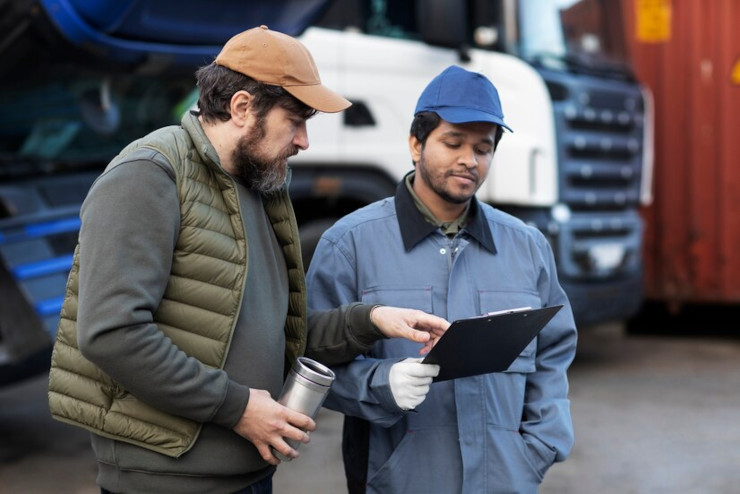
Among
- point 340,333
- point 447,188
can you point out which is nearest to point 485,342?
point 340,333

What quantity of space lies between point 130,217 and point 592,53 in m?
5.41

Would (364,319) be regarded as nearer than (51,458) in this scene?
Yes

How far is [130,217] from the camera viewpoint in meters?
1.92

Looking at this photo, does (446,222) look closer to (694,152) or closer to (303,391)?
(303,391)

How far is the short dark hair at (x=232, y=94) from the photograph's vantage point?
210cm

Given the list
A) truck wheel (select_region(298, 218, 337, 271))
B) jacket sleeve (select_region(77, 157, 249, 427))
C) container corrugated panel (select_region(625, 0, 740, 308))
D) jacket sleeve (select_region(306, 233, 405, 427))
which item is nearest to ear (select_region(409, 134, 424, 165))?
jacket sleeve (select_region(306, 233, 405, 427))

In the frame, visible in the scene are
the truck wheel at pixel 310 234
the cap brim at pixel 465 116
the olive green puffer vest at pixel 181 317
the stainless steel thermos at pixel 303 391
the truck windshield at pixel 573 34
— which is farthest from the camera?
the truck windshield at pixel 573 34

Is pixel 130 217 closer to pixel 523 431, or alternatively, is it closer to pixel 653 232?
pixel 523 431

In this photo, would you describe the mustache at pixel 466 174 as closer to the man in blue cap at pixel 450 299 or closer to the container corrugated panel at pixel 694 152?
the man in blue cap at pixel 450 299

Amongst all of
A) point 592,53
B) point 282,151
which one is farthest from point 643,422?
point 282,151

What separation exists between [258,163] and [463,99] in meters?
0.61

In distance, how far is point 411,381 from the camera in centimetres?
224

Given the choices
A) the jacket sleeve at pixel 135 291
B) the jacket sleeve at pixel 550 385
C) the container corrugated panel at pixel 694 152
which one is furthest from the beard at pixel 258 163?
the container corrugated panel at pixel 694 152

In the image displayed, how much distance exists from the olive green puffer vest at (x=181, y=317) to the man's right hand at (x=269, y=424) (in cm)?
10
